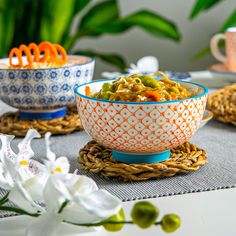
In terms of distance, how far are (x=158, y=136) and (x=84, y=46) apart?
A: 181cm

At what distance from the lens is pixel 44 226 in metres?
0.48

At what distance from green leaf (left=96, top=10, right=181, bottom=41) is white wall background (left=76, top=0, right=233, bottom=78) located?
0.40m

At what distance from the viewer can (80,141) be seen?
0.83 metres

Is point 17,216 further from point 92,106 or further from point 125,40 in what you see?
point 125,40

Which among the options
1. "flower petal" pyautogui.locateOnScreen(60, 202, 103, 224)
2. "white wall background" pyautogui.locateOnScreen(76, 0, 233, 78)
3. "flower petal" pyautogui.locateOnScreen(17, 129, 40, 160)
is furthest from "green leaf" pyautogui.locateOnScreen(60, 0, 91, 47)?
"flower petal" pyautogui.locateOnScreen(60, 202, 103, 224)

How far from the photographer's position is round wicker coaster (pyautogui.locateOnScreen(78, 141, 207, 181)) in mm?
641

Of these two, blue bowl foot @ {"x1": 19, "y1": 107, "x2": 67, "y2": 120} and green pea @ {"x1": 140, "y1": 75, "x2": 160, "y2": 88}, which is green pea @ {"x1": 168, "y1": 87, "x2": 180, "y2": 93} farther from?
blue bowl foot @ {"x1": 19, "y1": 107, "x2": 67, "y2": 120}

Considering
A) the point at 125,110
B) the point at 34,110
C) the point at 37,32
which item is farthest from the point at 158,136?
the point at 37,32

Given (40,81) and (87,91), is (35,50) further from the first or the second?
(87,91)

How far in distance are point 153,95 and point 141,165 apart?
8 centimetres

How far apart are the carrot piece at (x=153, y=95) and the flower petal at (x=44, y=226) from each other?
219 millimetres

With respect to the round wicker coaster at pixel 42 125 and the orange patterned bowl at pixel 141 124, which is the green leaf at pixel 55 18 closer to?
the round wicker coaster at pixel 42 125

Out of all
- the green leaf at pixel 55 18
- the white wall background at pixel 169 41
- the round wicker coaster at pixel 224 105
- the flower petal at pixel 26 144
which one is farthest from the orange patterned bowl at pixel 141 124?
the white wall background at pixel 169 41

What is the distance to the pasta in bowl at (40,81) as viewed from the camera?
853 millimetres
